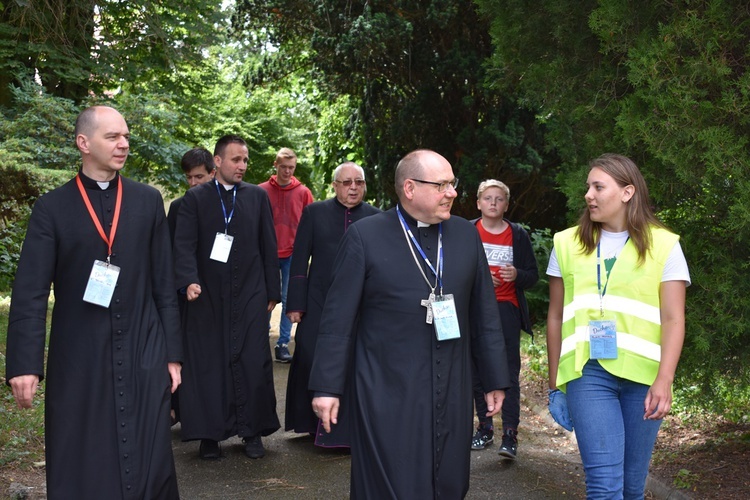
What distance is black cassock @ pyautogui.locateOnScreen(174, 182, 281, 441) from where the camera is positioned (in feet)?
25.2

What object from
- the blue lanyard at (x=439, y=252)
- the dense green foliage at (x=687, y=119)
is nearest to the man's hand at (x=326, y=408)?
the blue lanyard at (x=439, y=252)

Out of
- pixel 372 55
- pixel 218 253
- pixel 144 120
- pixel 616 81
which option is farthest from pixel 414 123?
pixel 616 81

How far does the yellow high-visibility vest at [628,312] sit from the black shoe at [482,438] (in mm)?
3047

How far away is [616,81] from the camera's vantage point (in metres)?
6.27

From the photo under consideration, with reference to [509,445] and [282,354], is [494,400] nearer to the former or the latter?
[509,445]

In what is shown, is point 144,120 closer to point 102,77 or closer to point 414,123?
point 102,77

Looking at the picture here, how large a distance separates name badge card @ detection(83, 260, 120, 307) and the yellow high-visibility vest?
7.62ft

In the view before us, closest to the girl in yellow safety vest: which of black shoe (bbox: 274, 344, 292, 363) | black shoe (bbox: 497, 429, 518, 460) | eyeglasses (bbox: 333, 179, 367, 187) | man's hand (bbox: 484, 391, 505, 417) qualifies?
man's hand (bbox: 484, 391, 505, 417)

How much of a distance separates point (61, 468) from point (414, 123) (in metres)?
10.6

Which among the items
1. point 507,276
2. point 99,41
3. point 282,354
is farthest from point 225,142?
point 99,41

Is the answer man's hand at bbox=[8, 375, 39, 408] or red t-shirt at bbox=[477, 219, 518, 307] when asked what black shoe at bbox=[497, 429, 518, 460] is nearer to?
red t-shirt at bbox=[477, 219, 518, 307]

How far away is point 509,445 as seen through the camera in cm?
729

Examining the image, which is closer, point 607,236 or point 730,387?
point 607,236

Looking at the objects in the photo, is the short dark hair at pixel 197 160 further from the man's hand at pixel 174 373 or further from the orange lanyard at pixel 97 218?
the man's hand at pixel 174 373
